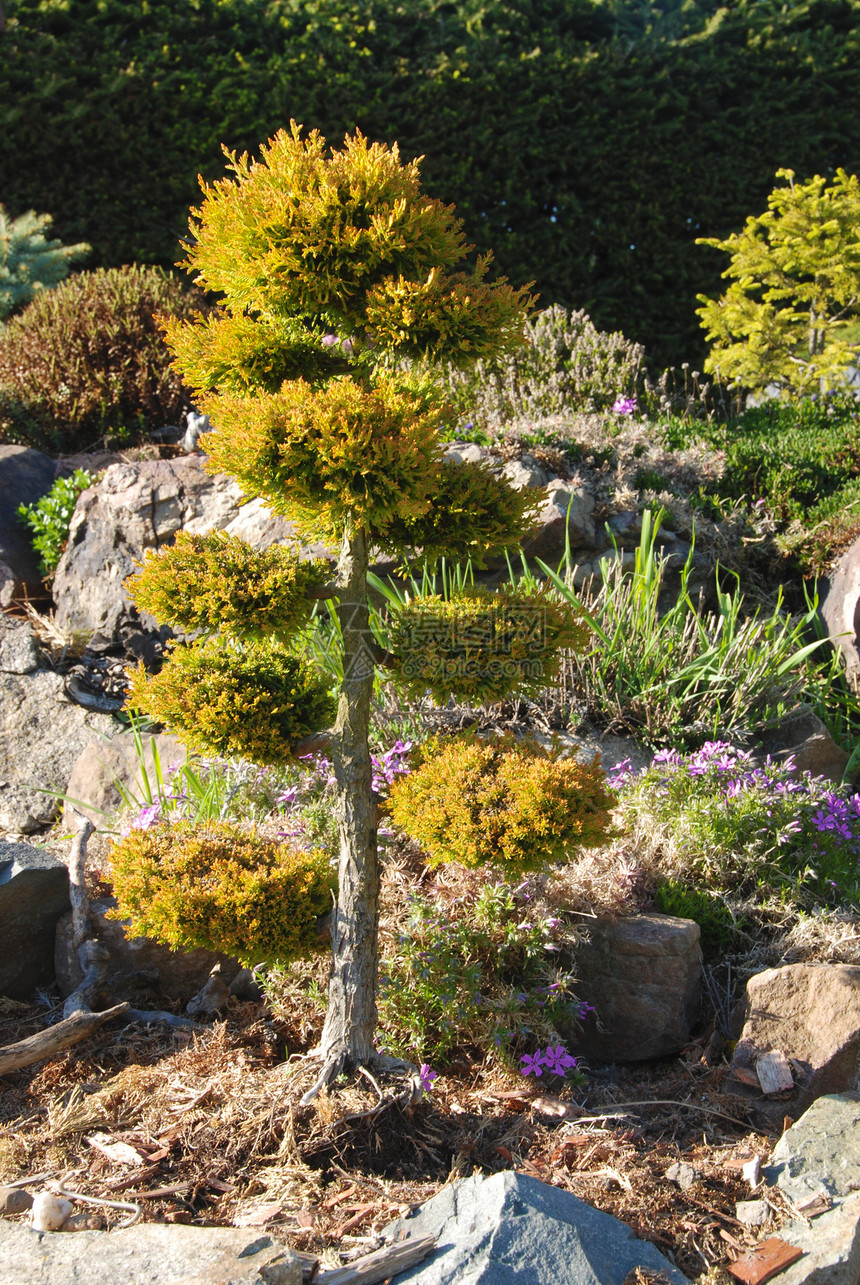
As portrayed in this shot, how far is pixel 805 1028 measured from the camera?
9.52ft

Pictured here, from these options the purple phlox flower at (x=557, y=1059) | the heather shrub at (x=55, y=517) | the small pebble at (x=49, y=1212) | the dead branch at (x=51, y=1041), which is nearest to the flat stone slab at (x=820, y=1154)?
the purple phlox flower at (x=557, y=1059)

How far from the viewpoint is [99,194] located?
860cm

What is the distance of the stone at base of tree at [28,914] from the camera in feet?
11.0

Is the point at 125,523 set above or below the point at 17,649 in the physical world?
above

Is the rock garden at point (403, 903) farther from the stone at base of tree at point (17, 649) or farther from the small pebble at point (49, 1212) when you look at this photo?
the stone at base of tree at point (17, 649)

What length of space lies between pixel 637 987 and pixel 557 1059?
436 millimetres

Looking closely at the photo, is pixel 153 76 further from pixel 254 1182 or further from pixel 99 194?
pixel 254 1182

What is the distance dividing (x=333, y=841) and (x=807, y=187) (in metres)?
7.43

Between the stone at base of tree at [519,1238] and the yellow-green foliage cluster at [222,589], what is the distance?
147 cm

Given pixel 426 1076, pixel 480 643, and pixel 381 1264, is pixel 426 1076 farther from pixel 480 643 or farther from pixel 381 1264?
pixel 480 643

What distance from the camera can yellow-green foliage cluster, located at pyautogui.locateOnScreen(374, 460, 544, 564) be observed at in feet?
7.82

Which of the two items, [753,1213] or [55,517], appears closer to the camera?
[753,1213]

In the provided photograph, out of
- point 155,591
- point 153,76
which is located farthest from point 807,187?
point 155,591

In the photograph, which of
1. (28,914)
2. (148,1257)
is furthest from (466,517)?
(28,914)
